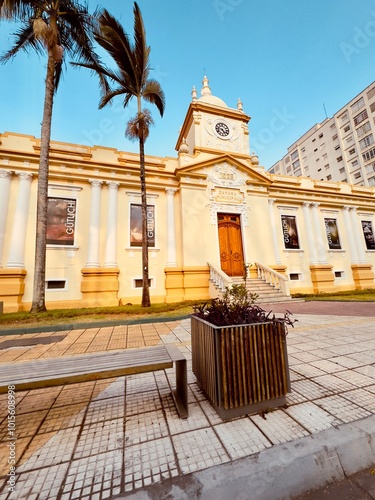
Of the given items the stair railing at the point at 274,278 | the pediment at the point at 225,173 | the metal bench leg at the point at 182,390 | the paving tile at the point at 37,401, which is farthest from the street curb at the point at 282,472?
the pediment at the point at 225,173

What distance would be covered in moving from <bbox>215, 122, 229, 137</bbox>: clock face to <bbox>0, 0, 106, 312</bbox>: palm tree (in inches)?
320

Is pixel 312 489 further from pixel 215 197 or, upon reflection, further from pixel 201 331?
pixel 215 197

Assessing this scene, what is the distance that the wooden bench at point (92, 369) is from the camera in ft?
5.98

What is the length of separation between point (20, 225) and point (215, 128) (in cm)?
1319

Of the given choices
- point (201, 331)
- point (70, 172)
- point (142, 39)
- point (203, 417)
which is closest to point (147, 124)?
point (142, 39)

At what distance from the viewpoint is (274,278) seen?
11.7 meters

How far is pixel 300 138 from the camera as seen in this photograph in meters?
52.0

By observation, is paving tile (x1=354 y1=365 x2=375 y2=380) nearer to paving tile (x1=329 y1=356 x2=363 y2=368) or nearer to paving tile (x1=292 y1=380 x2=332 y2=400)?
paving tile (x1=329 y1=356 x2=363 y2=368)

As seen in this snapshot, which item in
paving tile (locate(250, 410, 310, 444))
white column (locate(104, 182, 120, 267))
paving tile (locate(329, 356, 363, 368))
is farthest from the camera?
white column (locate(104, 182, 120, 267))

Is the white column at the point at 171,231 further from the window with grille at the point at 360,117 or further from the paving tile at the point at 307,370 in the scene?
the window with grille at the point at 360,117

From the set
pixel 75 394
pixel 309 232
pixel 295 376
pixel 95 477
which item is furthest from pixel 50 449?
pixel 309 232

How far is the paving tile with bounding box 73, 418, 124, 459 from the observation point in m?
1.72

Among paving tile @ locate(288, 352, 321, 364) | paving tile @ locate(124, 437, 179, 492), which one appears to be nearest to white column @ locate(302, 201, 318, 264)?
paving tile @ locate(288, 352, 321, 364)

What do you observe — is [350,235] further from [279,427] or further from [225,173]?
[279,427]
